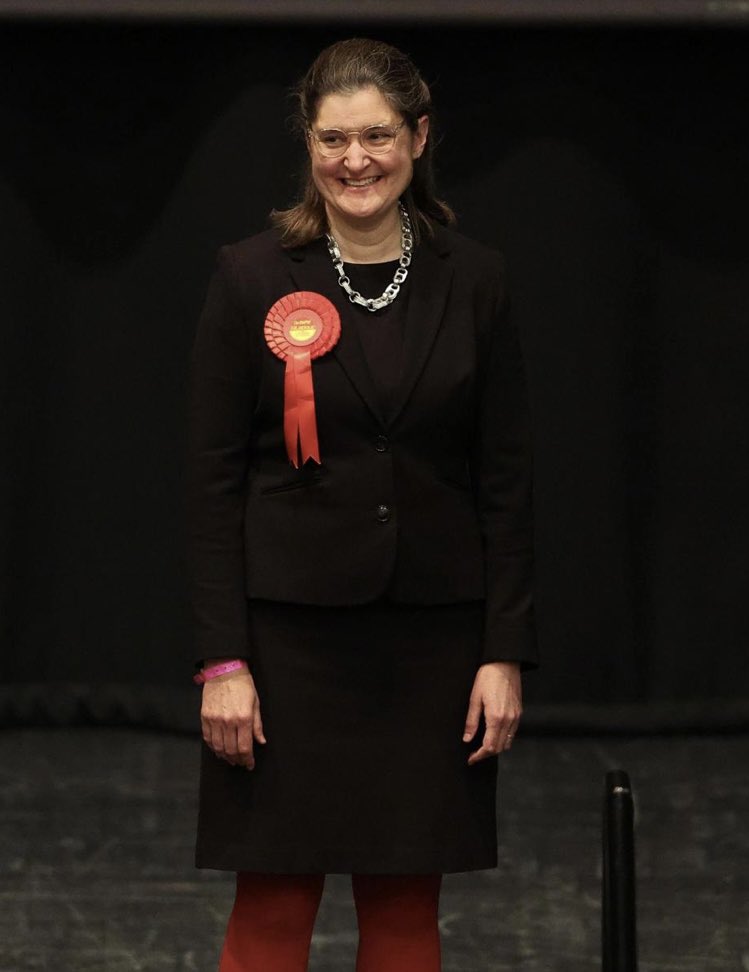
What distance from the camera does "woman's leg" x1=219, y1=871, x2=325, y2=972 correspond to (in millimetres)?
2309

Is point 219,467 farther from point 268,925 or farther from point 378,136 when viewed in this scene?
point 268,925

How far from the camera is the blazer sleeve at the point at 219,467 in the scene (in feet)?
7.31

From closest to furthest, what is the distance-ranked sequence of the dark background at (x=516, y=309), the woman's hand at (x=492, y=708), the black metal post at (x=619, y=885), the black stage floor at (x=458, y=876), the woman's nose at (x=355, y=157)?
the black metal post at (x=619, y=885)
the woman's nose at (x=355, y=157)
the woman's hand at (x=492, y=708)
the black stage floor at (x=458, y=876)
the dark background at (x=516, y=309)

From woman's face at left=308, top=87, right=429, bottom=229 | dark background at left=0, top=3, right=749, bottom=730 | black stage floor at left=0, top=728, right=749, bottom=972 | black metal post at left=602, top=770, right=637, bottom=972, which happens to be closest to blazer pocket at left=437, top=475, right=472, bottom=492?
woman's face at left=308, top=87, right=429, bottom=229

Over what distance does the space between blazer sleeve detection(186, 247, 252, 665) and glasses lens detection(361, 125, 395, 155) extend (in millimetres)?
215

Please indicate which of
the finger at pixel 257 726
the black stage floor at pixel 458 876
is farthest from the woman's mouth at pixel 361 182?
the black stage floor at pixel 458 876

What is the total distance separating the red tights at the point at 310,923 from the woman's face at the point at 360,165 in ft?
2.59

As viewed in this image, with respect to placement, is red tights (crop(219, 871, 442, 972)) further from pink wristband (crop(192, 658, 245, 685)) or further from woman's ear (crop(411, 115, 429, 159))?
woman's ear (crop(411, 115, 429, 159))

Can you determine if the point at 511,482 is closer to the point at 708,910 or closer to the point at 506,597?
the point at 506,597

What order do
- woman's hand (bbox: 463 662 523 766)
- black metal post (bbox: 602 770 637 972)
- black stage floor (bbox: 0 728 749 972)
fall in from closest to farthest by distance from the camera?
1. black metal post (bbox: 602 770 637 972)
2. woman's hand (bbox: 463 662 523 766)
3. black stage floor (bbox: 0 728 749 972)

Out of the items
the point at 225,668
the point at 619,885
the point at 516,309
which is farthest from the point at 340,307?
the point at 516,309

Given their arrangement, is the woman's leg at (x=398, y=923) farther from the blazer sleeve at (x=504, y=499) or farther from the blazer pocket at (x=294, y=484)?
the blazer pocket at (x=294, y=484)

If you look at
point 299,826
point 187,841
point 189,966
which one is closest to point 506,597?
point 299,826

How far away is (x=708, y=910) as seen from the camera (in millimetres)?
3564
